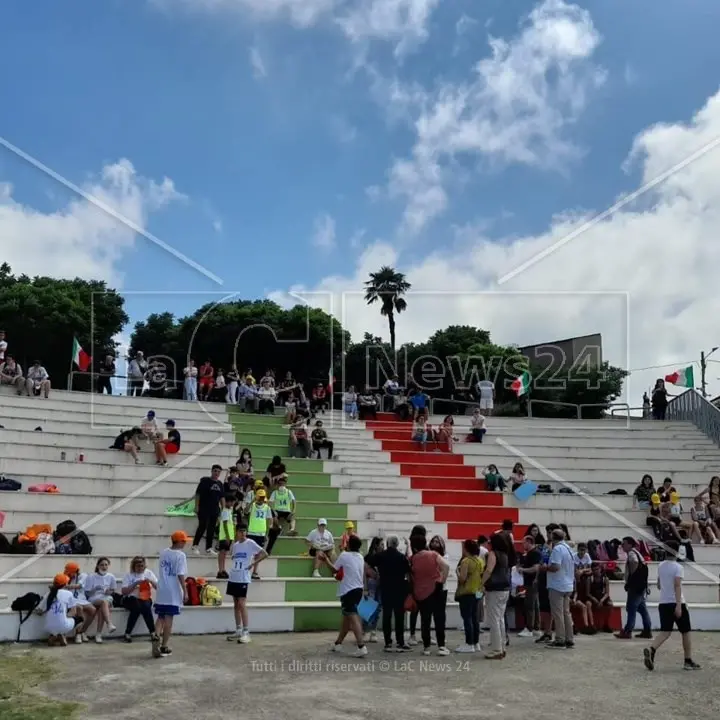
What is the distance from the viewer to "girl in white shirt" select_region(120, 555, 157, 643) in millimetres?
11666

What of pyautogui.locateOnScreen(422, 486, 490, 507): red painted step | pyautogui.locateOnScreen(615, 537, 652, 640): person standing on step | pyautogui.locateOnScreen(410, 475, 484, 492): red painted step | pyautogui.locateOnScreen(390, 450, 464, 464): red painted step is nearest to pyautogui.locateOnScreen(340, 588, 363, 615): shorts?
pyautogui.locateOnScreen(615, 537, 652, 640): person standing on step

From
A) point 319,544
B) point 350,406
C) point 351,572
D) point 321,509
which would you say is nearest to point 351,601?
point 351,572

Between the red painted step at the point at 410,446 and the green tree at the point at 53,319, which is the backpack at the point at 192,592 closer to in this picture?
the red painted step at the point at 410,446

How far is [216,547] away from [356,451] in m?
7.50

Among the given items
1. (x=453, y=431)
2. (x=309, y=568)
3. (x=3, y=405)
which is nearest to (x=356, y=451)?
(x=453, y=431)

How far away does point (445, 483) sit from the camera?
21.0 metres

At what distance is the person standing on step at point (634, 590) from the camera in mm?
12602

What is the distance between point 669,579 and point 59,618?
808cm

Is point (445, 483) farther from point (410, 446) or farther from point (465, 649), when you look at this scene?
point (465, 649)

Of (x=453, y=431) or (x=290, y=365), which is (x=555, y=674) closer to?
(x=453, y=431)

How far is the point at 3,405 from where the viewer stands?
19.9m

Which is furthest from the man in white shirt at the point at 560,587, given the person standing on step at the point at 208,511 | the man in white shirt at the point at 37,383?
the man in white shirt at the point at 37,383

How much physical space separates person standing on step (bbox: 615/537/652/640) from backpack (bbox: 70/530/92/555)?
29.5ft

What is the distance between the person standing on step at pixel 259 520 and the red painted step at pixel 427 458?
7630 mm
